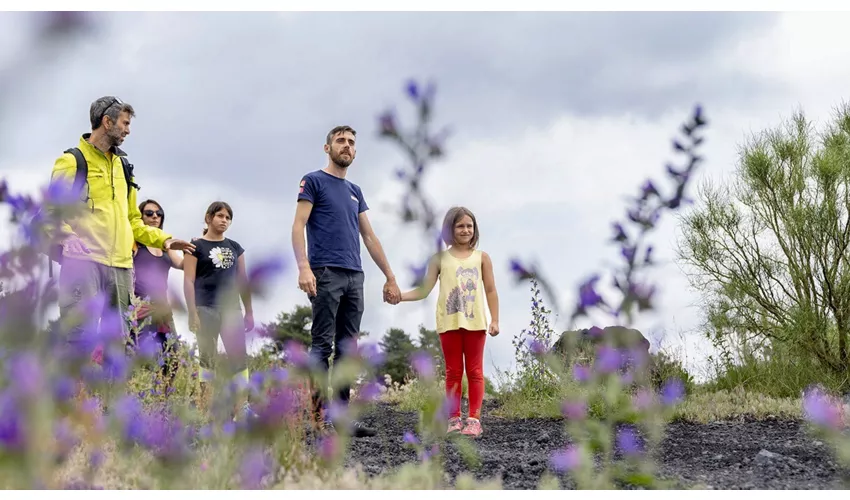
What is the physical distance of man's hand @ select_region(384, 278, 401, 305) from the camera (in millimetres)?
4328

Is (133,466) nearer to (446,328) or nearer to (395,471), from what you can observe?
(395,471)

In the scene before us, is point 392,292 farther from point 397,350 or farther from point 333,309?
point 397,350

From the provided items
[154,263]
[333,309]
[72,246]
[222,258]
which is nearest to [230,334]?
[72,246]

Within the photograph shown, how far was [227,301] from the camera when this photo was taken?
1493mm

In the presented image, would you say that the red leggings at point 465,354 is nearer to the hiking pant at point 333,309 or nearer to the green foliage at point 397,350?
the hiking pant at point 333,309

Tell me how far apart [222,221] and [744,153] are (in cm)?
634

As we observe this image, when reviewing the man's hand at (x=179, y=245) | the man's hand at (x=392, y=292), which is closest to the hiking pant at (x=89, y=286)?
the man's hand at (x=179, y=245)

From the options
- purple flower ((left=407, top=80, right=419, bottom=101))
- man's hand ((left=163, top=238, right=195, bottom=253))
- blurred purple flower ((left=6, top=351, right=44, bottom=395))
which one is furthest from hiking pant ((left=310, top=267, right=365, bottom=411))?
blurred purple flower ((left=6, top=351, right=44, bottom=395))

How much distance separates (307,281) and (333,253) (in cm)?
26

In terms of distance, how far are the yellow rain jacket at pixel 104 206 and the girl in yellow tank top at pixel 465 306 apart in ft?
4.95

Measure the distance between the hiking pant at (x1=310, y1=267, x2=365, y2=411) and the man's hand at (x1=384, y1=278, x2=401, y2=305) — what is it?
0.18m

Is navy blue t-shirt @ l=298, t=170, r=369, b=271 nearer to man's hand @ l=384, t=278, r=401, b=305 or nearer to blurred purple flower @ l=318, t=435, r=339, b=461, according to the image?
man's hand @ l=384, t=278, r=401, b=305

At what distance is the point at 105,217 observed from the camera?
4.06 m

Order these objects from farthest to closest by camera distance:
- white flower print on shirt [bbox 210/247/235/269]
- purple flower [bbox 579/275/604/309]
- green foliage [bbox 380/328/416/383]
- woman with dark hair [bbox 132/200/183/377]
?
1. green foliage [bbox 380/328/416/383]
2. woman with dark hair [bbox 132/200/183/377]
3. white flower print on shirt [bbox 210/247/235/269]
4. purple flower [bbox 579/275/604/309]
